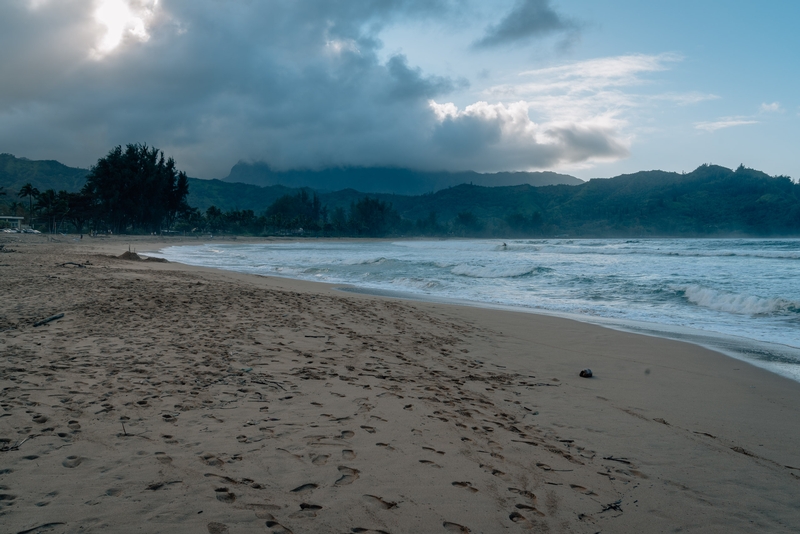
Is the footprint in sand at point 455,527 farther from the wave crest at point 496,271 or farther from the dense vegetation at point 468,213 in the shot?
the dense vegetation at point 468,213

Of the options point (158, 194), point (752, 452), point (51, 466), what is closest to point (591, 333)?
point (752, 452)

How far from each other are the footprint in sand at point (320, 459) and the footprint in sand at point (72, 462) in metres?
1.37

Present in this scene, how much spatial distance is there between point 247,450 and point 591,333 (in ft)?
23.4

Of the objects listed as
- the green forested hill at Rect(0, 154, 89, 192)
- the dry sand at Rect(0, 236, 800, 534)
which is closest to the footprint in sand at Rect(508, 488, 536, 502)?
the dry sand at Rect(0, 236, 800, 534)

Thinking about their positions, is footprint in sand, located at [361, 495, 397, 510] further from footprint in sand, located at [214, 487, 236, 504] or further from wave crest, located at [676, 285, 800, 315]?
wave crest, located at [676, 285, 800, 315]

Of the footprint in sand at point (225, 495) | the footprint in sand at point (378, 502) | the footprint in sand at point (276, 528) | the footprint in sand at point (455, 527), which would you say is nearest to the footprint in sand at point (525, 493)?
the footprint in sand at point (455, 527)

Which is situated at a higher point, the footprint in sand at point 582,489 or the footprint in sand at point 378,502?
the footprint in sand at point 378,502

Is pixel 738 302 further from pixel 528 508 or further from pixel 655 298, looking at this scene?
pixel 528 508

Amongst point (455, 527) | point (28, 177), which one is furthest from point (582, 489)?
point (28, 177)

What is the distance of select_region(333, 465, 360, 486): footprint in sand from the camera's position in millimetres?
2721

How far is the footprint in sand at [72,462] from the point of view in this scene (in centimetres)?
271

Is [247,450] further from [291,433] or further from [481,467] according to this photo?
[481,467]

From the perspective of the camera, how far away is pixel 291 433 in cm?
336

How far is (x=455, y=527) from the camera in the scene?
2385mm
